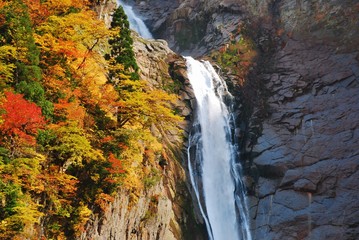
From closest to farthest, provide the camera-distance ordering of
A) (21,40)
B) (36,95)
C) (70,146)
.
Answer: (36,95) < (70,146) < (21,40)

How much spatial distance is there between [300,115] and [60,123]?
78.4 ft

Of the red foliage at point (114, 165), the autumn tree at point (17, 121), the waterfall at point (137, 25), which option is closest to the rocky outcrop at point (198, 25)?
the waterfall at point (137, 25)

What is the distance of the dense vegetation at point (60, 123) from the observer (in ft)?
39.5

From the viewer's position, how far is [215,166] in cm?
3120

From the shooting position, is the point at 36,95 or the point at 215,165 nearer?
the point at 36,95

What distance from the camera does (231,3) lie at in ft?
154

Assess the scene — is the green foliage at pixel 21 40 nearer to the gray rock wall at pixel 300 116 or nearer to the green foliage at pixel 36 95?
the green foliage at pixel 36 95

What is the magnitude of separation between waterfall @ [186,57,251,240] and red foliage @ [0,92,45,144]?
58.0 ft

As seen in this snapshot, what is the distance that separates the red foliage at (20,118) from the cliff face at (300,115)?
2108 centimetres

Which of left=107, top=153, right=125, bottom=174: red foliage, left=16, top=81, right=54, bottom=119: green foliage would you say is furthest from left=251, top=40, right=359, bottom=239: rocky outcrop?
left=16, top=81, right=54, bottom=119: green foliage

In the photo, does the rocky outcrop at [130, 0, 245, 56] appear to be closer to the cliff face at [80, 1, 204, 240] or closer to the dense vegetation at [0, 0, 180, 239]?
the cliff face at [80, 1, 204, 240]

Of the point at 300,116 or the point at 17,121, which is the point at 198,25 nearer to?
the point at 300,116

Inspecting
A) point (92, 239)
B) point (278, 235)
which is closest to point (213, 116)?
point (278, 235)

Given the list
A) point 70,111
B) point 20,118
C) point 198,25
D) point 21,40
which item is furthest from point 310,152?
point 20,118
